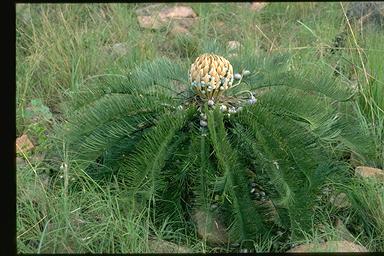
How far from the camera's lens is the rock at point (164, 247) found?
2840mm

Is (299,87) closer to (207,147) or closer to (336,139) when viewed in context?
(336,139)

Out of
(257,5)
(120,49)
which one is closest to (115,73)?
(120,49)

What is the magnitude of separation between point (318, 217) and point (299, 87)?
1.95ft

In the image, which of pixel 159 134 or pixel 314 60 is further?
pixel 314 60

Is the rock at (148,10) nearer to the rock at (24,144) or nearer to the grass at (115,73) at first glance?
the grass at (115,73)

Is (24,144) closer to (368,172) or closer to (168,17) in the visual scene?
(368,172)

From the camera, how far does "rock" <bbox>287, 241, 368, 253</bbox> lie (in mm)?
2750

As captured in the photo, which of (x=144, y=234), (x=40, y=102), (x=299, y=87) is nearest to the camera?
(x=144, y=234)

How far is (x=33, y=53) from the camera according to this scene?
4.55m

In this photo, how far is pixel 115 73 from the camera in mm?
3877

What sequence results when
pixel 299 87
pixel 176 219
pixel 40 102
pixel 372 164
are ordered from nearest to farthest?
pixel 176 219 → pixel 299 87 → pixel 372 164 → pixel 40 102

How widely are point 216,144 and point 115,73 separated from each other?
1.26 m

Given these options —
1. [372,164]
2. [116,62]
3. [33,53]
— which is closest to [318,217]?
[372,164]

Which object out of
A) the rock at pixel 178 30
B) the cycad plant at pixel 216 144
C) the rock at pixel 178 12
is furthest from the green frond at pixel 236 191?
the rock at pixel 178 12
